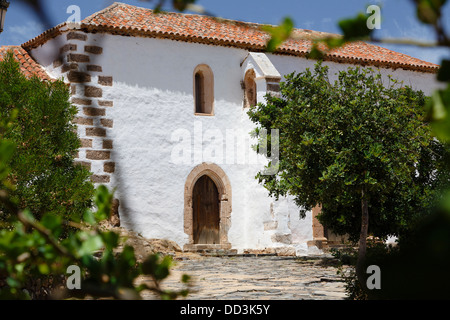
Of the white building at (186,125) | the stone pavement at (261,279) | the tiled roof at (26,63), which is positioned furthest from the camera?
the white building at (186,125)

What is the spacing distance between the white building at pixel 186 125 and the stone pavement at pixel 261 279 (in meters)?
2.05

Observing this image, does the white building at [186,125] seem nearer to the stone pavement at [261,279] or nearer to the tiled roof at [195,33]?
the tiled roof at [195,33]

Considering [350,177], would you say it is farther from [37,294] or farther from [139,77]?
[139,77]

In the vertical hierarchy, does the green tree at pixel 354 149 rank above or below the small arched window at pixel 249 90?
below

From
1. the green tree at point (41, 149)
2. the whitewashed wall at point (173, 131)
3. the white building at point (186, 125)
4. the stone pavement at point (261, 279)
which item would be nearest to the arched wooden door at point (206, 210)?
the white building at point (186, 125)

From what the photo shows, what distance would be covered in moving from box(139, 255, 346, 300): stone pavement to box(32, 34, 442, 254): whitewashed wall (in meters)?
2.06

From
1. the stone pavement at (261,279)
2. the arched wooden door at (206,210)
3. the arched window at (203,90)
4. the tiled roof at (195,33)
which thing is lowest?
the stone pavement at (261,279)

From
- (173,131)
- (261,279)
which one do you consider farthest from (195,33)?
(261,279)

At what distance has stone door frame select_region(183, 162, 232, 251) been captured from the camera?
13766mm

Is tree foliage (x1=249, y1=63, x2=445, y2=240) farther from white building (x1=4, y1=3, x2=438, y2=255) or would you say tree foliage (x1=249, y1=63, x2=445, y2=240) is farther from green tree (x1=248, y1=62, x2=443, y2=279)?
white building (x1=4, y1=3, x2=438, y2=255)

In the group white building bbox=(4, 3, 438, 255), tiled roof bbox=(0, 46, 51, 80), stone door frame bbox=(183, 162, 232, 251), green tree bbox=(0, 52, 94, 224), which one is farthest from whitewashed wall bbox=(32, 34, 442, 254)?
green tree bbox=(0, 52, 94, 224)

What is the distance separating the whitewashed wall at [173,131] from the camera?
525 inches
